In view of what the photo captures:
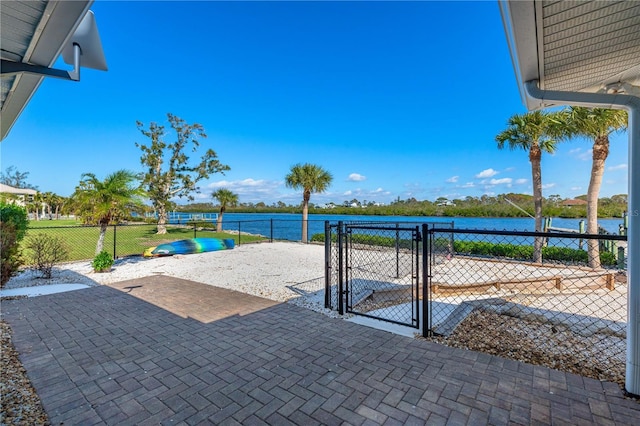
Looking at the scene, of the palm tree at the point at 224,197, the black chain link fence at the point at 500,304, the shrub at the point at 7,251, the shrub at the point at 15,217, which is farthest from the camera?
→ the palm tree at the point at 224,197

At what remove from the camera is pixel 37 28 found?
72.1 inches

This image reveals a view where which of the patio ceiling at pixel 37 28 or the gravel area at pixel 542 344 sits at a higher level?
the patio ceiling at pixel 37 28

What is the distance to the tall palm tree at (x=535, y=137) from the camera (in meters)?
9.73

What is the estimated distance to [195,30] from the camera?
10.1 meters

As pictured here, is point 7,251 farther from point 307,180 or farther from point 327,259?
point 307,180

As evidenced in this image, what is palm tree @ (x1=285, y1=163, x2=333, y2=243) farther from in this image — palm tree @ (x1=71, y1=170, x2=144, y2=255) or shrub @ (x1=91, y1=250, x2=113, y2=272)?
shrub @ (x1=91, y1=250, x2=113, y2=272)

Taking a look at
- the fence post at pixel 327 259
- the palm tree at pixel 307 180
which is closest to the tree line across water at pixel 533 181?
the palm tree at pixel 307 180

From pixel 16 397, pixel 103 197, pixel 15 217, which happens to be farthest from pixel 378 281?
pixel 15 217

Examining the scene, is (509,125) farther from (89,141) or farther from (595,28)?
(89,141)

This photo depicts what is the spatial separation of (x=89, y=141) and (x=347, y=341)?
76.2ft

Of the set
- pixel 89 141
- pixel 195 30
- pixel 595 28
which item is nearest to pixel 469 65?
pixel 195 30

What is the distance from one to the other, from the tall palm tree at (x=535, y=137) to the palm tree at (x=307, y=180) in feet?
30.7

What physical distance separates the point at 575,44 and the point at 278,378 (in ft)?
10.9

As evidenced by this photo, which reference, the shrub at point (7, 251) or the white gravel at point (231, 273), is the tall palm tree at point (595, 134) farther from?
the shrub at point (7, 251)
